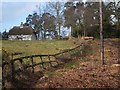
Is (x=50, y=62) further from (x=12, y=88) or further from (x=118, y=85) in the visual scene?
(x=12, y=88)

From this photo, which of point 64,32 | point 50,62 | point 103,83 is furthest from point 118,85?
point 64,32

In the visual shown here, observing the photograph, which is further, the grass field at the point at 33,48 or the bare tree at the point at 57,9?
the bare tree at the point at 57,9

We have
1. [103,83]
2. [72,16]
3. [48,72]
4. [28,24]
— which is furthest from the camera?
[28,24]

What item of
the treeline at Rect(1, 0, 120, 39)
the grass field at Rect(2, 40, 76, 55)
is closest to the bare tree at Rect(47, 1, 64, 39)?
A: the treeline at Rect(1, 0, 120, 39)

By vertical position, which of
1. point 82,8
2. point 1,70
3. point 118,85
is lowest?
point 118,85

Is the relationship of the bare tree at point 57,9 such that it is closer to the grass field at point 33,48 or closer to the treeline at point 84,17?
the treeline at point 84,17

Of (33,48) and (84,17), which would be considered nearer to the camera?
(33,48)

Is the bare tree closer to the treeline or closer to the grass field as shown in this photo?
the treeline

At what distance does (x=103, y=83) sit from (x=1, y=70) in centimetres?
449

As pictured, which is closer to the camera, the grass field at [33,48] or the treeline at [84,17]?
the grass field at [33,48]

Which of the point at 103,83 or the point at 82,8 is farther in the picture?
the point at 82,8

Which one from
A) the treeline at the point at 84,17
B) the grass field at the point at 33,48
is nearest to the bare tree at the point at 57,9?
the treeline at the point at 84,17

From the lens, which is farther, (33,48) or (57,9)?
(57,9)

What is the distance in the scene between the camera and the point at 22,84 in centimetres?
1267
